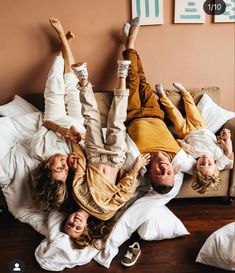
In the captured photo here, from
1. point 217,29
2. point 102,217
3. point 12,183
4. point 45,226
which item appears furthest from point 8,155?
point 217,29

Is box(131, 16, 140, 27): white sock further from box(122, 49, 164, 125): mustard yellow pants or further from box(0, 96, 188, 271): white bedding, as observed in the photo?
box(0, 96, 188, 271): white bedding

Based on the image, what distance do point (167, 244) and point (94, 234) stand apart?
0.46 m

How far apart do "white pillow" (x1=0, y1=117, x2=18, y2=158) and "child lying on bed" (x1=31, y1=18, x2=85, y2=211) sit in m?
0.18

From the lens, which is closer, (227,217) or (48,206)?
(48,206)

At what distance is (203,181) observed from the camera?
2158 millimetres

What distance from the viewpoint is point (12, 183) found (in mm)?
2146

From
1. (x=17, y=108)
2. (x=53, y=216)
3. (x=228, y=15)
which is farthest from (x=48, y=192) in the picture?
(x=228, y=15)

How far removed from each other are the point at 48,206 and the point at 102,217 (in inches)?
13.6

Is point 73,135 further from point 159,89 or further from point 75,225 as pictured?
point 159,89

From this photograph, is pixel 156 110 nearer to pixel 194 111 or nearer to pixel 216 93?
pixel 194 111

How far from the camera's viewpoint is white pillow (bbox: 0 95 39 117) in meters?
2.52

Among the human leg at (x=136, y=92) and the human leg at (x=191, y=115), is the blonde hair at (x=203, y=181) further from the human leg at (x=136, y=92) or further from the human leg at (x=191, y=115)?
the human leg at (x=136, y=92)

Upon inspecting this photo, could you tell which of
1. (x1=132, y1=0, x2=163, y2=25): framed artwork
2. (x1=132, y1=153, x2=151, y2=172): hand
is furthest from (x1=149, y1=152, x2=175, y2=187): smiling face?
(x1=132, y1=0, x2=163, y2=25): framed artwork

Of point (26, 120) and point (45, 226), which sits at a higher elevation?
point (26, 120)
